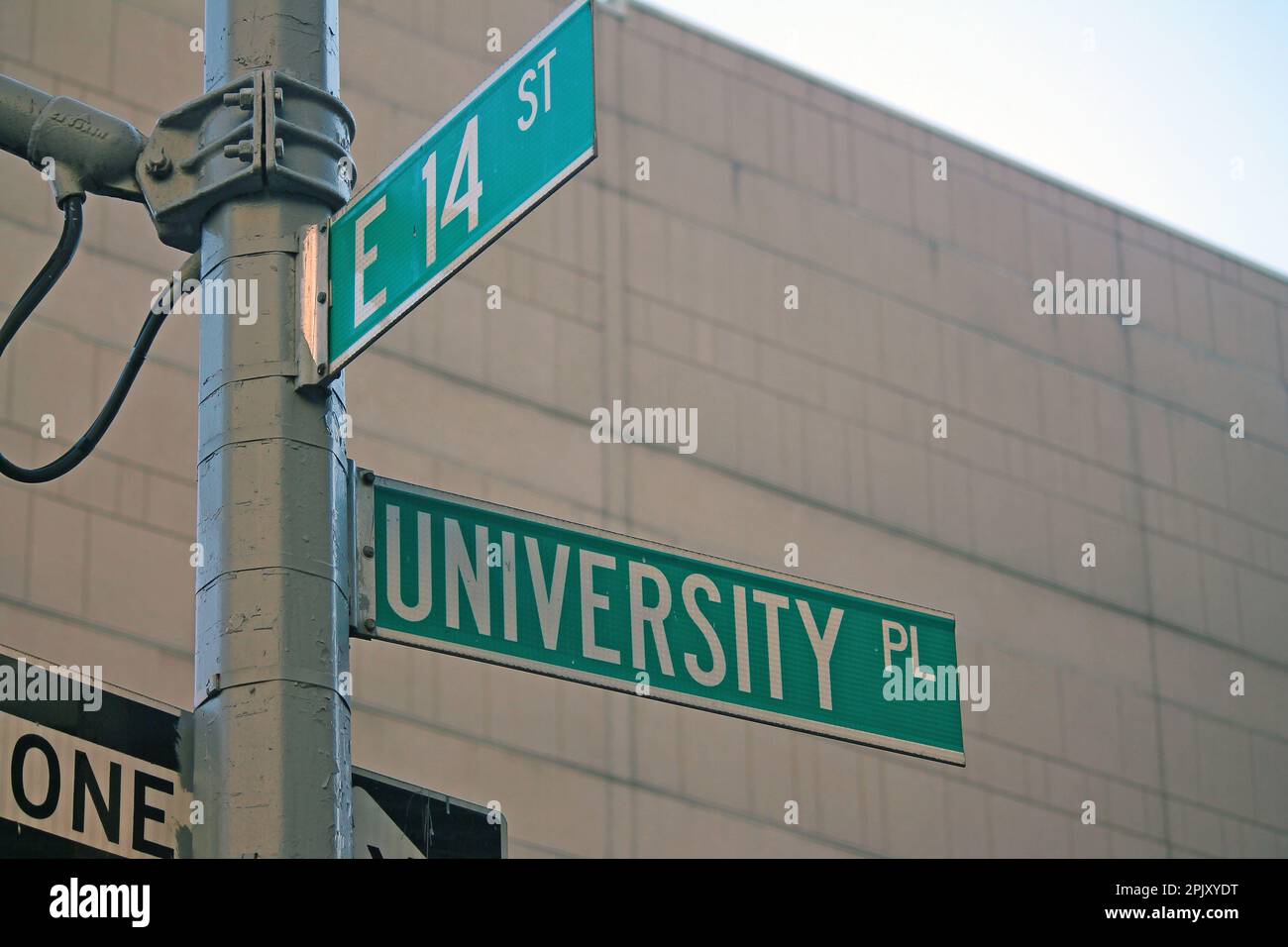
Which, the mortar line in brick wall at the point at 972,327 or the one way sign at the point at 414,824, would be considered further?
the mortar line in brick wall at the point at 972,327

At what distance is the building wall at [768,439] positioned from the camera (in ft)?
67.6

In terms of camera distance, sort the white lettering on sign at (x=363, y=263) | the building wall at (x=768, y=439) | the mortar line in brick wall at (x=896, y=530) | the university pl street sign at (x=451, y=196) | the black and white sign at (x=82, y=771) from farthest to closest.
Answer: the mortar line in brick wall at (x=896, y=530), the building wall at (x=768, y=439), the white lettering on sign at (x=363, y=263), the university pl street sign at (x=451, y=196), the black and white sign at (x=82, y=771)

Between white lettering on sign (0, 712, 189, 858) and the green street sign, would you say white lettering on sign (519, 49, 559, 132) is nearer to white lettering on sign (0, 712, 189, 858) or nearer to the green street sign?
the green street sign

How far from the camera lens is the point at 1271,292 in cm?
3241

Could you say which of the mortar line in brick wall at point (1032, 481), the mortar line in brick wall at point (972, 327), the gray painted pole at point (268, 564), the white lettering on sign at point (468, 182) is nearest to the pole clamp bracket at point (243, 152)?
the gray painted pole at point (268, 564)

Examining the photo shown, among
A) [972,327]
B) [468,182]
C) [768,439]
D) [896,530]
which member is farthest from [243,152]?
[972,327]

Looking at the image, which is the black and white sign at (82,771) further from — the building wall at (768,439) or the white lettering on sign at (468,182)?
the building wall at (768,439)

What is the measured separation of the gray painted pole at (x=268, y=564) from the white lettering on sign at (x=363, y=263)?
0.14m

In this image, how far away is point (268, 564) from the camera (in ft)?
13.8

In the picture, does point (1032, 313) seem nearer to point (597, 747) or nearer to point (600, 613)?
point (597, 747)

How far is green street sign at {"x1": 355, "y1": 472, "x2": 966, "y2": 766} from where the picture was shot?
4.59 meters

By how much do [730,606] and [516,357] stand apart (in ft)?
60.3

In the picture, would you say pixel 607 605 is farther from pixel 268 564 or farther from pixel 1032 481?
pixel 1032 481
